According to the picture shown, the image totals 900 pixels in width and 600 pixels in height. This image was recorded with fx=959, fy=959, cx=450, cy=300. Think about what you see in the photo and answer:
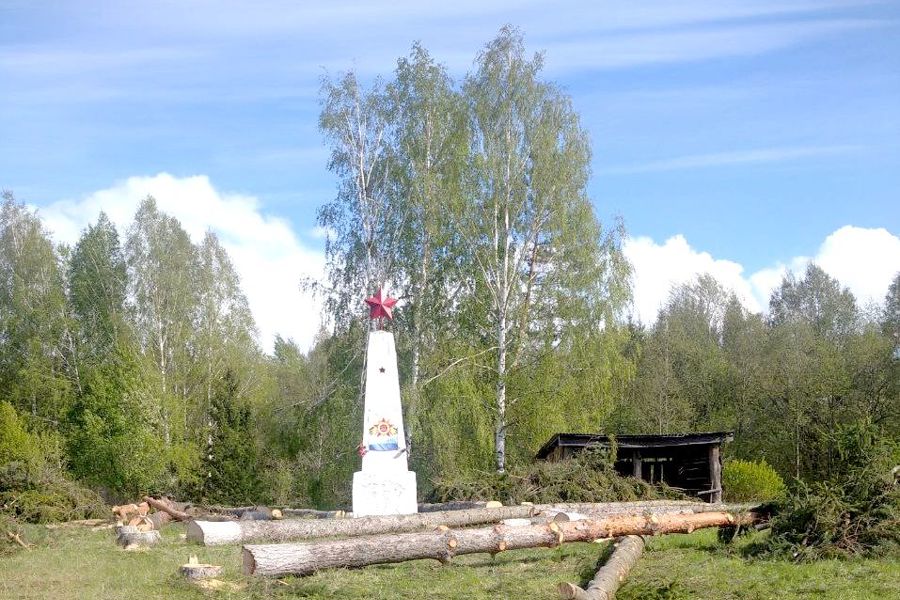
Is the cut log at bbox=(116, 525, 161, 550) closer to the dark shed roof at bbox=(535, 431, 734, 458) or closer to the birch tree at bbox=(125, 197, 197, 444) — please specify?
the dark shed roof at bbox=(535, 431, 734, 458)

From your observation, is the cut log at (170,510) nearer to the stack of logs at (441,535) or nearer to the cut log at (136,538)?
the stack of logs at (441,535)

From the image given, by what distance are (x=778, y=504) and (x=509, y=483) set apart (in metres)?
8.79

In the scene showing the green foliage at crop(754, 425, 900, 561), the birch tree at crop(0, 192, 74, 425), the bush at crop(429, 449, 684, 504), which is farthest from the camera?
the birch tree at crop(0, 192, 74, 425)

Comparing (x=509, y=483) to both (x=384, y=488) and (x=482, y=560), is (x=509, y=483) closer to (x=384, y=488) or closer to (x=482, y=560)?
(x=384, y=488)

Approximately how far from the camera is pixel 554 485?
2100 cm

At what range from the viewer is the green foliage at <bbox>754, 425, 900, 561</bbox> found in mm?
11539

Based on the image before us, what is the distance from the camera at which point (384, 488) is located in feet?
65.0

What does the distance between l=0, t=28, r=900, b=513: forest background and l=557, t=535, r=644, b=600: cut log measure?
42.3 ft

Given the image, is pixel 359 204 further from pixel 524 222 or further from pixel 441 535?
pixel 441 535

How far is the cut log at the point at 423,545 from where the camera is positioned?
10.3 meters

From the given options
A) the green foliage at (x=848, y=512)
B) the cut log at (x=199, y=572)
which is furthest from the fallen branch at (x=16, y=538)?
the green foliage at (x=848, y=512)

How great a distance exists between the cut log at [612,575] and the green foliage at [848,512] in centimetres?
157

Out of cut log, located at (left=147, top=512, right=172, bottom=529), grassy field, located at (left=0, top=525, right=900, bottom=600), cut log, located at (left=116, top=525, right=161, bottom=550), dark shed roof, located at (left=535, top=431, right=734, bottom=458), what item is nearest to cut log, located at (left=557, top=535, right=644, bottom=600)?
grassy field, located at (left=0, top=525, right=900, bottom=600)

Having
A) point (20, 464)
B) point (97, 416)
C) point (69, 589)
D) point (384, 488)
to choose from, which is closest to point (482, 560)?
point (69, 589)
